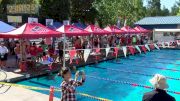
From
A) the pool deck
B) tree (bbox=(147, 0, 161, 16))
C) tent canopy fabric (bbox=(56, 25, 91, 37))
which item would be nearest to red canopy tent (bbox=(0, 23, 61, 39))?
tent canopy fabric (bbox=(56, 25, 91, 37))

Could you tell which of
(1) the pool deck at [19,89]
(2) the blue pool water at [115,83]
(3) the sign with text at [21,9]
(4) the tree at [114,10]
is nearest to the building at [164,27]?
(4) the tree at [114,10]

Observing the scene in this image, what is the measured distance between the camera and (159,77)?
4.07 m

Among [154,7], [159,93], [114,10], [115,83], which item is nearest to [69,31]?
[115,83]

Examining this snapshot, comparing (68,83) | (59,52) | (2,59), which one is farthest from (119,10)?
(68,83)

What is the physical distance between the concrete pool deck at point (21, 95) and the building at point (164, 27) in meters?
28.6

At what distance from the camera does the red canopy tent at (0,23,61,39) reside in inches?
597

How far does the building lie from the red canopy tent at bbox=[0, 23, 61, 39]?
23.1 metres

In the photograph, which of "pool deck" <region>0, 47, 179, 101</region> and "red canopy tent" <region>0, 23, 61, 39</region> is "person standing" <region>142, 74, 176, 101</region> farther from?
"red canopy tent" <region>0, 23, 61, 39</region>

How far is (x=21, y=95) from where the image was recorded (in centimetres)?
1014

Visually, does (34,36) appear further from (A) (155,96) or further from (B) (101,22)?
(B) (101,22)

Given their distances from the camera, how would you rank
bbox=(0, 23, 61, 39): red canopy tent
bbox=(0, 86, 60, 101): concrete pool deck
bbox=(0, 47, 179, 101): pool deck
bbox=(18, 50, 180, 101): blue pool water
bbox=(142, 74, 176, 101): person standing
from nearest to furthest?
bbox=(142, 74, 176, 101): person standing → bbox=(0, 86, 60, 101): concrete pool deck → bbox=(0, 47, 179, 101): pool deck → bbox=(18, 50, 180, 101): blue pool water → bbox=(0, 23, 61, 39): red canopy tent

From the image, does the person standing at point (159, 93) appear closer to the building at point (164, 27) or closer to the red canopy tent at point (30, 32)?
the red canopy tent at point (30, 32)

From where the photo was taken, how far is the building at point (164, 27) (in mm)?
37713

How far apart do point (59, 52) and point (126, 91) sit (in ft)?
20.8
